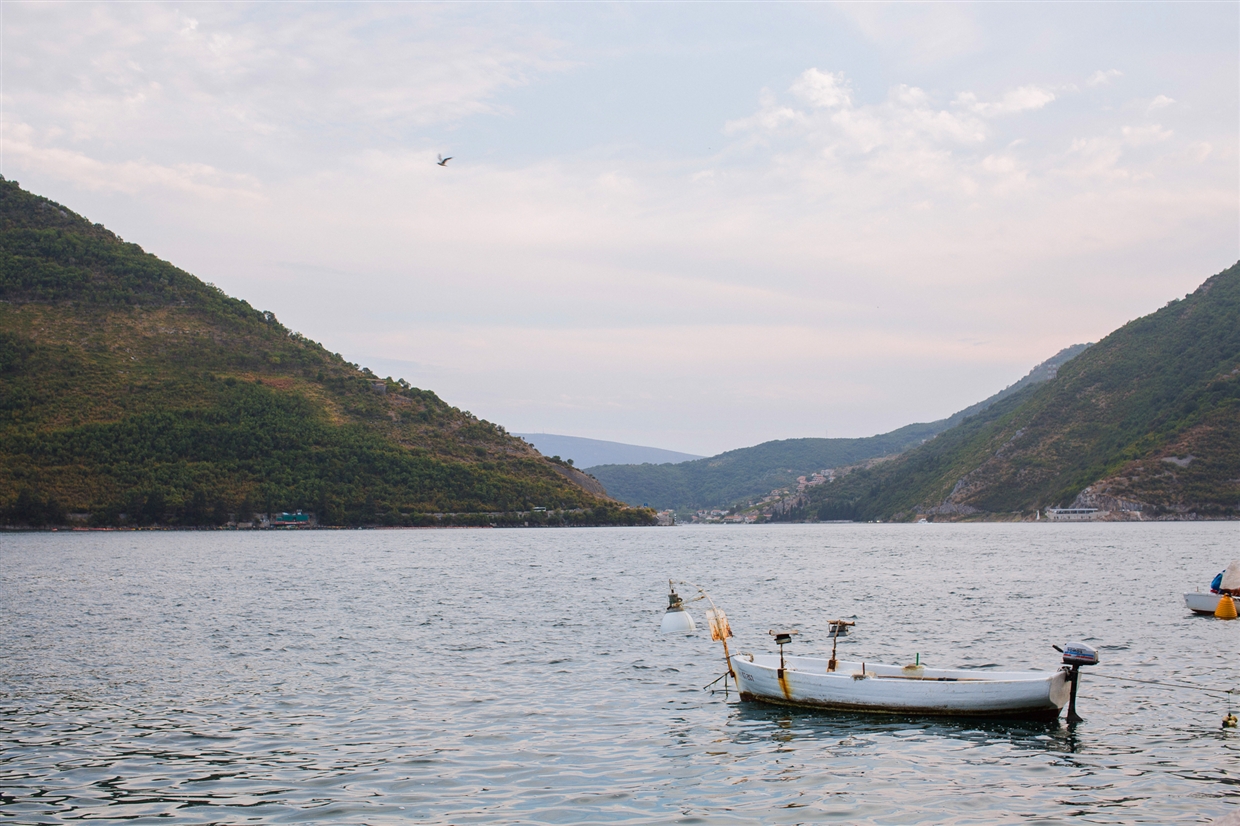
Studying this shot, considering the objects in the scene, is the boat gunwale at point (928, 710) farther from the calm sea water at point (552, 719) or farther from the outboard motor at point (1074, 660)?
the outboard motor at point (1074, 660)

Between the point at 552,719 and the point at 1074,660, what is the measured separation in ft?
46.7

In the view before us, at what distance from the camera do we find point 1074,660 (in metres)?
25.1

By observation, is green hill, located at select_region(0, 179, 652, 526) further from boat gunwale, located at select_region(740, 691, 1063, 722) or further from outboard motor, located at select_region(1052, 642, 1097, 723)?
outboard motor, located at select_region(1052, 642, 1097, 723)

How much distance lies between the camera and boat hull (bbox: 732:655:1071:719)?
82.3ft

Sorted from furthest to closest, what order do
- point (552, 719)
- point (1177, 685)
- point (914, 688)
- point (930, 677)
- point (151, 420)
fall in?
point (151, 420) < point (1177, 685) < point (930, 677) < point (552, 719) < point (914, 688)

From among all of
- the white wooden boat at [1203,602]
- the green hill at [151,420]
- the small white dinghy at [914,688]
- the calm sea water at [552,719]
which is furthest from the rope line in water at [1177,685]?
the green hill at [151,420]

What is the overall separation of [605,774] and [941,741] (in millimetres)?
9013

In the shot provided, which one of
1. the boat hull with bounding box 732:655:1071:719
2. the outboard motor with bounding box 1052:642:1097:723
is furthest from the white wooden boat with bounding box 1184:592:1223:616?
the boat hull with bounding box 732:655:1071:719

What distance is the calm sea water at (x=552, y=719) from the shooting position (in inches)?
743

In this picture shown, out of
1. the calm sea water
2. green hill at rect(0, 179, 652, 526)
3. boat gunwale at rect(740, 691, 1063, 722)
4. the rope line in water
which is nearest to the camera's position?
the calm sea water

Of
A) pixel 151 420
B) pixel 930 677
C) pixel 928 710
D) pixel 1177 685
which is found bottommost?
pixel 1177 685

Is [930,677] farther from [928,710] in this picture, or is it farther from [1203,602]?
[1203,602]

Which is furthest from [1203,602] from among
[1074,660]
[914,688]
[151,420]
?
[151,420]

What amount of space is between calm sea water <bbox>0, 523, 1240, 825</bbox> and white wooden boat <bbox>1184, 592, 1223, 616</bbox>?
1.60 metres
